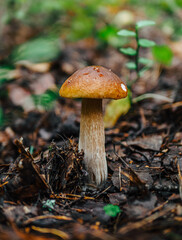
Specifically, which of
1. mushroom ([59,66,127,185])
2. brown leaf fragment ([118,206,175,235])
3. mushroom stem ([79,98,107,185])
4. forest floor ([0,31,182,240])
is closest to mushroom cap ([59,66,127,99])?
mushroom ([59,66,127,185])

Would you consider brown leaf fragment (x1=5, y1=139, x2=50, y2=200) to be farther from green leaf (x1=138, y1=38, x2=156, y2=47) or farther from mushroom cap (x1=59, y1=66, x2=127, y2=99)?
green leaf (x1=138, y1=38, x2=156, y2=47)

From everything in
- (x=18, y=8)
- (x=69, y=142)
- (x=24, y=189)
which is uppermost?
(x=18, y=8)

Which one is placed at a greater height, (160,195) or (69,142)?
(69,142)

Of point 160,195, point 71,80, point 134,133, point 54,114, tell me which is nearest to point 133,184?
point 160,195

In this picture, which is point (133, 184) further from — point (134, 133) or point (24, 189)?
point (134, 133)

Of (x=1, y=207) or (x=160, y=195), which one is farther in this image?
(x=160, y=195)

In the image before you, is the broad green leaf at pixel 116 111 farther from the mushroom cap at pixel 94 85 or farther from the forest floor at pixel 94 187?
the mushroom cap at pixel 94 85
